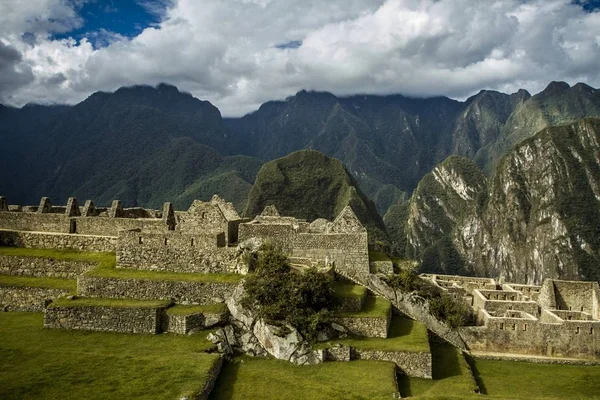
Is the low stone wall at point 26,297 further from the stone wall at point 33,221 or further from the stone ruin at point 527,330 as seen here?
the stone ruin at point 527,330

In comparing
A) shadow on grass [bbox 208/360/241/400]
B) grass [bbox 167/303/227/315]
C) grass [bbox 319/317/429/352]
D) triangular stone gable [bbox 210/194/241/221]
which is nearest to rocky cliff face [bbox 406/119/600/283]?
triangular stone gable [bbox 210/194/241/221]

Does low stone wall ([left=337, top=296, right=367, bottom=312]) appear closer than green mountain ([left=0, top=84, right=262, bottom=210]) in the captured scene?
Yes

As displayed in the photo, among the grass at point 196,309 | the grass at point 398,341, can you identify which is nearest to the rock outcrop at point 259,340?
the grass at point 196,309

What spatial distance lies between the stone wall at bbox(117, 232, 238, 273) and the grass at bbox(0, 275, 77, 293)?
211 cm

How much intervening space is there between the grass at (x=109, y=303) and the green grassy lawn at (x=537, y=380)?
12.4 meters

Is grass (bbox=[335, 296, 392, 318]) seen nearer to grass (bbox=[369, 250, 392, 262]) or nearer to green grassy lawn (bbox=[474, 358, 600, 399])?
grass (bbox=[369, 250, 392, 262])

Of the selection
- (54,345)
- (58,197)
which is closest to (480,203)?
(58,197)

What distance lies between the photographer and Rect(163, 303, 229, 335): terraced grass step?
17641mm

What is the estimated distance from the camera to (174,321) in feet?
58.3

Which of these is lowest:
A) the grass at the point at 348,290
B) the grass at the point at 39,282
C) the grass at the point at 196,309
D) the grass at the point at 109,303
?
the grass at the point at 196,309

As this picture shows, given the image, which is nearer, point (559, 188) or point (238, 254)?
point (238, 254)

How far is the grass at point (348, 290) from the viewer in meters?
20.0

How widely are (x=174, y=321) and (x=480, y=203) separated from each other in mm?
183711

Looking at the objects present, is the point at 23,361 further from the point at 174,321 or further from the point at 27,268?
the point at 27,268
